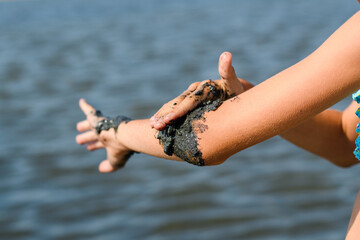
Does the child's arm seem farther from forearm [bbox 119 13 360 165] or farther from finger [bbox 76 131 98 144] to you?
finger [bbox 76 131 98 144]

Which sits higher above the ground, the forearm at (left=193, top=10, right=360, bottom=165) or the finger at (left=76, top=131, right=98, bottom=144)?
the finger at (left=76, top=131, right=98, bottom=144)

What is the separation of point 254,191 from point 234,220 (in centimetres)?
47

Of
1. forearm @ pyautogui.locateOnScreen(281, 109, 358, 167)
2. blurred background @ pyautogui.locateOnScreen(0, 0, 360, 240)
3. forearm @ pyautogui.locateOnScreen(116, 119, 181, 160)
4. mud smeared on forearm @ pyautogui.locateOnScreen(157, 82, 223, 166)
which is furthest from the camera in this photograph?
blurred background @ pyautogui.locateOnScreen(0, 0, 360, 240)

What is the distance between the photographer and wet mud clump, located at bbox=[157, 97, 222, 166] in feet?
5.68

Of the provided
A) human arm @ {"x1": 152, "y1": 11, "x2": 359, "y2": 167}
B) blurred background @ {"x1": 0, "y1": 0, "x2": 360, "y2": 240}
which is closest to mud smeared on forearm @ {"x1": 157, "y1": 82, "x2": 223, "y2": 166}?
human arm @ {"x1": 152, "y1": 11, "x2": 359, "y2": 167}

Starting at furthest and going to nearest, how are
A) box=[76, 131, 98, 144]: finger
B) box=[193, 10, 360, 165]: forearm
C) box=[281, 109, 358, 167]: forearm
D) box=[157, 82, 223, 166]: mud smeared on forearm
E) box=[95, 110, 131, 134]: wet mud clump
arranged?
1. box=[76, 131, 98, 144]: finger
2. box=[281, 109, 358, 167]: forearm
3. box=[95, 110, 131, 134]: wet mud clump
4. box=[157, 82, 223, 166]: mud smeared on forearm
5. box=[193, 10, 360, 165]: forearm

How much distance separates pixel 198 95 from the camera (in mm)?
1814

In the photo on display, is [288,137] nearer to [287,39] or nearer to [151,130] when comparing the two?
[151,130]

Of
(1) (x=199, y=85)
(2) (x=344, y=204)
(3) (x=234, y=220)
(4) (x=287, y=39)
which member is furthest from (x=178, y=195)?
(4) (x=287, y=39)

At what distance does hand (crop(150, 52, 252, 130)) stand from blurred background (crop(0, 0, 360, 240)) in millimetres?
2726

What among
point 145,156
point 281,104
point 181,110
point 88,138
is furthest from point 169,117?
point 145,156

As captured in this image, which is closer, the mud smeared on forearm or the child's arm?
the child's arm

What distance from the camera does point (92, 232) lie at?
4.65 meters

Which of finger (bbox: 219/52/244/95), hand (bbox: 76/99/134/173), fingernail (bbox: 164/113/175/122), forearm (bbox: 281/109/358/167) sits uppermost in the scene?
hand (bbox: 76/99/134/173)
